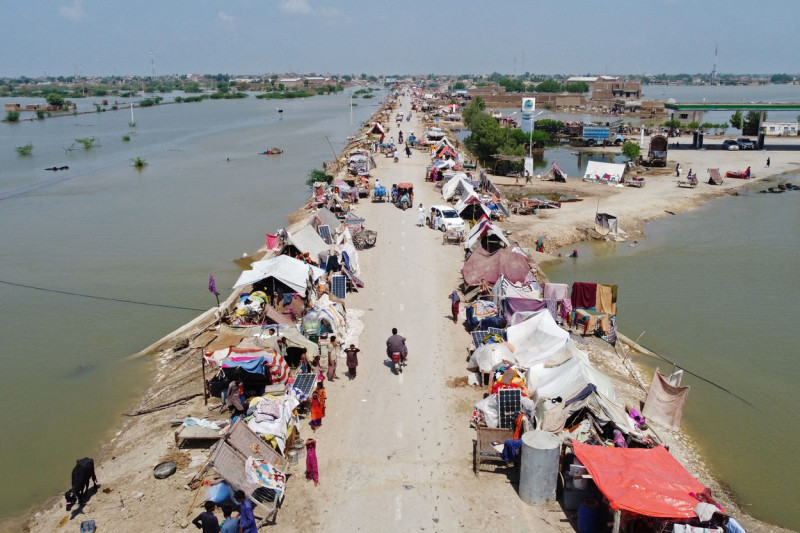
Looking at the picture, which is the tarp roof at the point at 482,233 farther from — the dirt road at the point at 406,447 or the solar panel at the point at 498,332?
the solar panel at the point at 498,332

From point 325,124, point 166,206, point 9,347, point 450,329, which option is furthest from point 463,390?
point 325,124

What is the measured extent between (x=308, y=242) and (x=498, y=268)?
6.54 meters

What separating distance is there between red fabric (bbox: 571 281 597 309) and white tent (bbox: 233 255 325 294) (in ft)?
26.1

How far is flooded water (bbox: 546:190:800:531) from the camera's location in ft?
42.5

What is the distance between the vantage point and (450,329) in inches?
639

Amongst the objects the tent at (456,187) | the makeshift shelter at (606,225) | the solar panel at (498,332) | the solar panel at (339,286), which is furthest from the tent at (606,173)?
the solar panel at (498,332)

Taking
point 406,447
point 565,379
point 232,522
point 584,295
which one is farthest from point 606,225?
point 232,522

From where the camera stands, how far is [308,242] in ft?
67.3

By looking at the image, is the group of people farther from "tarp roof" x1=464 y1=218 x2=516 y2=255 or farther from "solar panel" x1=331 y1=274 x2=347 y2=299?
"tarp roof" x1=464 y1=218 x2=516 y2=255

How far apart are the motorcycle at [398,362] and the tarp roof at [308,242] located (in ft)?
23.0

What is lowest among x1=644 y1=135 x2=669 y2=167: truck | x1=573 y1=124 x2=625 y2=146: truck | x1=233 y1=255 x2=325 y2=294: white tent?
x1=233 y1=255 x2=325 y2=294: white tent

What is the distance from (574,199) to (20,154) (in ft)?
195

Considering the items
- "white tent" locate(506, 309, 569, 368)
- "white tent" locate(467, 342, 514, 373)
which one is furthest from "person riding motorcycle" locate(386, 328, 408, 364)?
"white tent" locate(506, 309, 569, 368)

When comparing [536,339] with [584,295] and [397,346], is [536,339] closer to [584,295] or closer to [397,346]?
[397,346]
